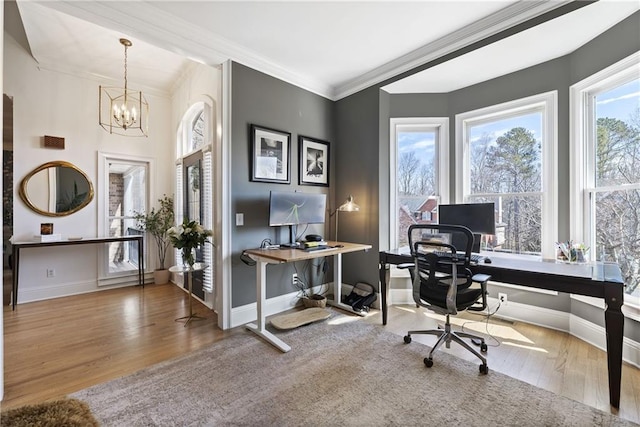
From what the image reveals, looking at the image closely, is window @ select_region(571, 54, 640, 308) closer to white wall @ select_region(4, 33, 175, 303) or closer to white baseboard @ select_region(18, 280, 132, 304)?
white wall @ select_region(4, 33, 175, 303)

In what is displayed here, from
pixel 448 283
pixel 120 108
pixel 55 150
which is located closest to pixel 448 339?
pixel 448 283

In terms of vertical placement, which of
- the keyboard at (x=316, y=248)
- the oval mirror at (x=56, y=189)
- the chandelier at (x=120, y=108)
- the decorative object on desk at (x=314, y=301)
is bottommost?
the decorative object on desk at (x=314, y=301)

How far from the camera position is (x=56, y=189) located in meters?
3.74

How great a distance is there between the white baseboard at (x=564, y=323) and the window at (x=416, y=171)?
4.11ft

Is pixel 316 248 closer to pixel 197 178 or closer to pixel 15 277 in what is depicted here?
pixel 197 178

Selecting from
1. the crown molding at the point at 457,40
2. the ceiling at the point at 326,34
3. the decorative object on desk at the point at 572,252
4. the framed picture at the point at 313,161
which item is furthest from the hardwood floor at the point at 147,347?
the crown molding at the point at 457,40

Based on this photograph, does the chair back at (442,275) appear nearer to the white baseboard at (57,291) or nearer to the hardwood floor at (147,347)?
the hardwood floor at (147,347)

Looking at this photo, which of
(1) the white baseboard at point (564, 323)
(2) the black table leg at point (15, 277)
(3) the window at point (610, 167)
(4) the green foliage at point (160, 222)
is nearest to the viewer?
(1) the white baseboard at point (564, 323)

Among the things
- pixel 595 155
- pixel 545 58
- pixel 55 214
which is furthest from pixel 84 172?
pixel 595 155

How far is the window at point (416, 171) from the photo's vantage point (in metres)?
3.54

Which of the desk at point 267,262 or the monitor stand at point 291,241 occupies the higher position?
the monitor stand at point 291,241

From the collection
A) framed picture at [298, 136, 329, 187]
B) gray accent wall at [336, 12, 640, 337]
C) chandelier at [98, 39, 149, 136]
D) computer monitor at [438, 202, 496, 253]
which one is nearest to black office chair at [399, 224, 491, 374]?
computer monitor at [438, 202, 496, 253]

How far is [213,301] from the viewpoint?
3355 mm

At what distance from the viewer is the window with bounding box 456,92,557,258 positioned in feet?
9.37
